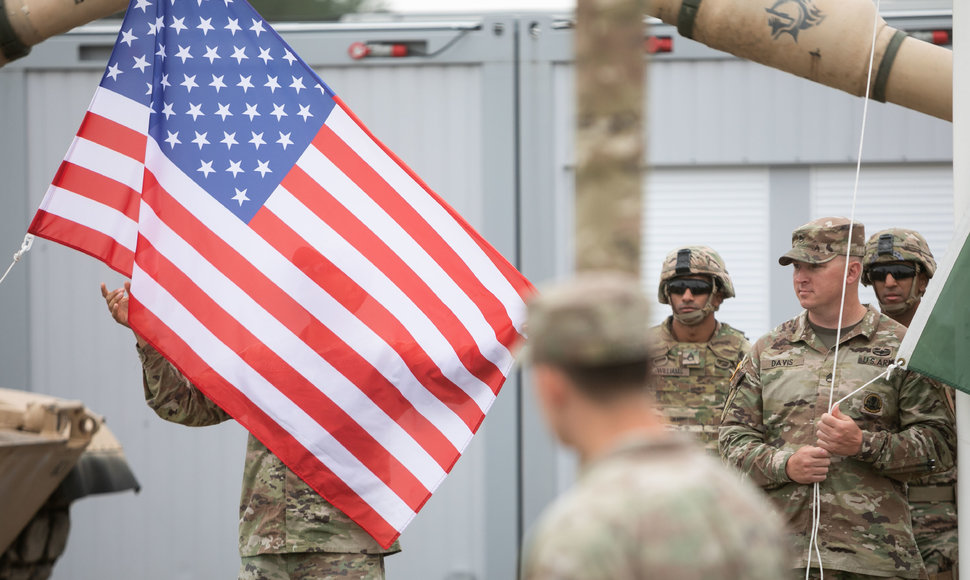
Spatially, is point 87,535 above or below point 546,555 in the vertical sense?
below

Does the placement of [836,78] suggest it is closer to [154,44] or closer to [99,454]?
[154,44]

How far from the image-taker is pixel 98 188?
4355 mm

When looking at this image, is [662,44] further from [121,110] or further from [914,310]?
[121,110]

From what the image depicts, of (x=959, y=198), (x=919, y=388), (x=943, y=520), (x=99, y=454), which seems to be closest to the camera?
(x=959, y=198)

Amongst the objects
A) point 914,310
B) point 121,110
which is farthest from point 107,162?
point 914,310

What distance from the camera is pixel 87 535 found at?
7523mm

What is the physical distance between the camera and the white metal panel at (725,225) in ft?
23.8

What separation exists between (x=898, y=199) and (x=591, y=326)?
19.7 feet

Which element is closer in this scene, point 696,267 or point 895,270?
point 895,270

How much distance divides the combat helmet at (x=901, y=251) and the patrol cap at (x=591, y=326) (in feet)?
12.3

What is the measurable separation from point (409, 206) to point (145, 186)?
1.01 meters

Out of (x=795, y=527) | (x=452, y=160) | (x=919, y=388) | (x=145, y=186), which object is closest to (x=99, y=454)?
(x=452, y=160)

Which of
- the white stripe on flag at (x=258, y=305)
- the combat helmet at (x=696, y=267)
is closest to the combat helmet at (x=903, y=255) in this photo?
the combat helmet at (x=696, y=267)

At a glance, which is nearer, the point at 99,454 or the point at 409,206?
the point at 409,206
